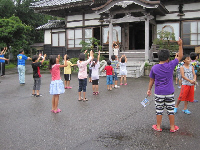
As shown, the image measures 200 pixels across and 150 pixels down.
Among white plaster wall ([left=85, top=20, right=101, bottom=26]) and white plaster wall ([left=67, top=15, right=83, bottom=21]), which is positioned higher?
white plaster wall ([left=67, top=15, right=83, bottom=21])

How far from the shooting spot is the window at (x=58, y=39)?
67.7ft

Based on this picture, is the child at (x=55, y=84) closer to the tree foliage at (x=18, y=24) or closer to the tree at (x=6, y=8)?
the tree foliage at (x=18, y=24)

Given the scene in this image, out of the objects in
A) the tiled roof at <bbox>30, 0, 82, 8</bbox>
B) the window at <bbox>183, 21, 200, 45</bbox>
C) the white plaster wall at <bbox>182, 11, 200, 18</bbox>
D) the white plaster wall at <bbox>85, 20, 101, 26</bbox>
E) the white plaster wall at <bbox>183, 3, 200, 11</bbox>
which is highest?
the tiled roof at <bbox>30, 0, 82, 8</bbox>

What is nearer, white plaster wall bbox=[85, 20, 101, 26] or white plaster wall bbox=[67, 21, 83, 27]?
white plaster wall bbox=[85, 20, 101, 26]

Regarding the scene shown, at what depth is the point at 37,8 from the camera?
18.6 metres

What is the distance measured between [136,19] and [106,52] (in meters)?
3.55

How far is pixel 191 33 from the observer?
15.5 metres

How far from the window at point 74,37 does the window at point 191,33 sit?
28.4ft

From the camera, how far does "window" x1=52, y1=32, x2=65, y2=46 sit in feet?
67.7

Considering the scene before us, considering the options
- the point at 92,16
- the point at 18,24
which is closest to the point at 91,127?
the point at 92,16

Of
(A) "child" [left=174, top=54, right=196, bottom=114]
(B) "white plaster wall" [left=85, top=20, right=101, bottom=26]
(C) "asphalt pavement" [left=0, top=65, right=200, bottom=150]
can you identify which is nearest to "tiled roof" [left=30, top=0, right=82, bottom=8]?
(B) "white plaster wall" [left=85, top=20, right=101, bottom=26]

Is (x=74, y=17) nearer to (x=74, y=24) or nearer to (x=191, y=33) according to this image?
(x=74, y=24)

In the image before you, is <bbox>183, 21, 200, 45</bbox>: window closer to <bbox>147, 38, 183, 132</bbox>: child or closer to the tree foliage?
<bbox>147, 38, 183, 132</bbox>: child

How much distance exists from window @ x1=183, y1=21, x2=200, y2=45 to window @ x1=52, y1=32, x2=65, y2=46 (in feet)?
35.3
